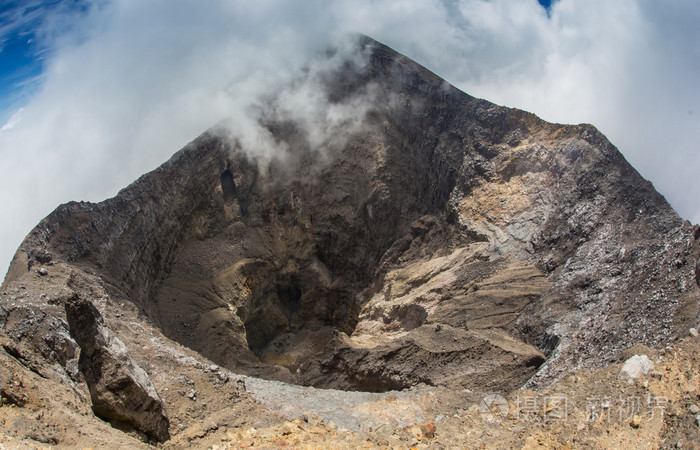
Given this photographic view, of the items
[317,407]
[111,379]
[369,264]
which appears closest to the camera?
[111,379]

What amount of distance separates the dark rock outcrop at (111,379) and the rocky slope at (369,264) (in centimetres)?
21

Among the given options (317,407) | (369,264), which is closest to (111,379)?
(317,407)

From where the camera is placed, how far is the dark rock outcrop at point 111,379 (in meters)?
10.5

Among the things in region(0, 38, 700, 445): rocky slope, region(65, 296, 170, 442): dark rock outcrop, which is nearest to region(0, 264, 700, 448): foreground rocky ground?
region(0, 38, 700, 445): rocky slope

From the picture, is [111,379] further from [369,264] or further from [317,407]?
[369,264]

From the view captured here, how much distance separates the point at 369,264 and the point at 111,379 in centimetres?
2174

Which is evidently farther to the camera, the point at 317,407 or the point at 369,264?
the point at 369,264

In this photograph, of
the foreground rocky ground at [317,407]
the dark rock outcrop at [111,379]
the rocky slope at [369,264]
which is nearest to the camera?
the foreground rocky ground at [317,407]

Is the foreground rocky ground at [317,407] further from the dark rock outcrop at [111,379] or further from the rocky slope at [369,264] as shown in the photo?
the dark rock outcrop at [111,379]

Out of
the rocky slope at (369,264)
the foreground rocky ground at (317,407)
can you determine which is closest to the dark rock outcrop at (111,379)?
the rocky slope at (369,264)

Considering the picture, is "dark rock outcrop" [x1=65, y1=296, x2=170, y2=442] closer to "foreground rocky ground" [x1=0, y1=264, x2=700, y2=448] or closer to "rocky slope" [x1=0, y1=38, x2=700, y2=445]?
"rocky slope" [x1=0, y1=38, x2=700, y2=445]

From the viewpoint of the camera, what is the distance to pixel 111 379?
422 inches

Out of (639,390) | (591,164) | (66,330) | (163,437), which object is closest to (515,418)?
(639,390)

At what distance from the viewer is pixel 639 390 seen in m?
11.4
